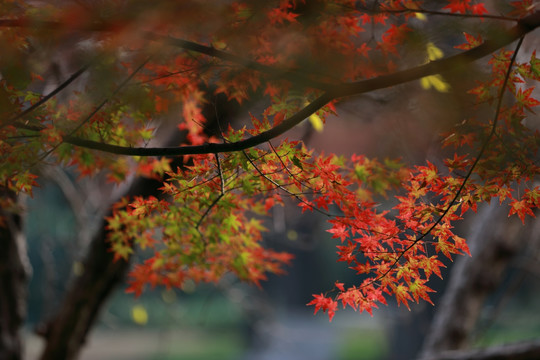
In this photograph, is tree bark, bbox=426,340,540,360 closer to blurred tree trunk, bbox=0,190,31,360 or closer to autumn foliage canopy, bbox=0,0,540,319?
autumn foliage canopy, bbox=0,0,540,319

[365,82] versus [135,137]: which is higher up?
[365,82]

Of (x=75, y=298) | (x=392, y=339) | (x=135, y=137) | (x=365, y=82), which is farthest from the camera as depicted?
(x=392, y=339)

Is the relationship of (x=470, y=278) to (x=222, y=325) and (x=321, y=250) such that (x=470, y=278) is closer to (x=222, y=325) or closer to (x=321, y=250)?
(x=321, y=250)

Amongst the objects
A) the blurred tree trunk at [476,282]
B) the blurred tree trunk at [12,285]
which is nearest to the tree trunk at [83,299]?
the blurred tree trunk at [12,285]

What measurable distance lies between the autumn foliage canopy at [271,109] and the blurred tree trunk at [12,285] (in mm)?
1289

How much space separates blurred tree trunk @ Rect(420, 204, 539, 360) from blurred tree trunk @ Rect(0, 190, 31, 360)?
2.84m

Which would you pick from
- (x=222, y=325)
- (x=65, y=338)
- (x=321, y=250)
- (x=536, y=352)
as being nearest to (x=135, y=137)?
(x=65, y=338)

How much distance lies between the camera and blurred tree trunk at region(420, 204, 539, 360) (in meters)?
3.82

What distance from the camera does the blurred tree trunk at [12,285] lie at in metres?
2.98

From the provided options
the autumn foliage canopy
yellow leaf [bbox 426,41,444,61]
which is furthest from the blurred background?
the autumn foliage canopy

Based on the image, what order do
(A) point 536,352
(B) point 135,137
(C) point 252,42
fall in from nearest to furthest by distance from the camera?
1. (C) point 252,42
2. (B) point 135,137
3. (A) point 536,352

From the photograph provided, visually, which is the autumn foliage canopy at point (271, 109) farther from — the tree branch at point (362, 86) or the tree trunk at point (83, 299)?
the tree trunk at point (83, 299)

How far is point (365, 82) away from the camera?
1.36m

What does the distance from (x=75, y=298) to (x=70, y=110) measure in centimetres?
162
